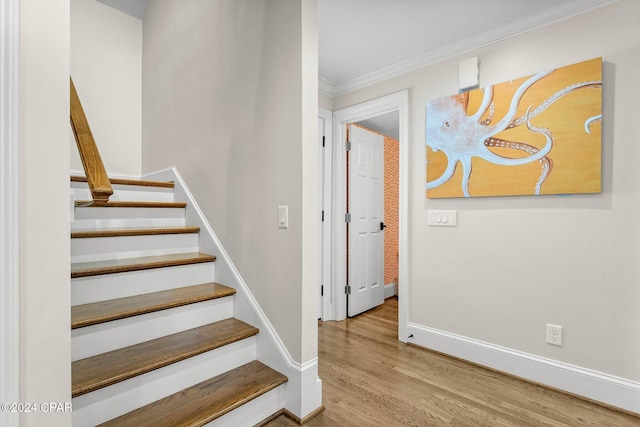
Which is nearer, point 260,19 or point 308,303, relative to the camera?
point 308,303

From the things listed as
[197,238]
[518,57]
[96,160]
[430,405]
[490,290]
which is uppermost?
[518,57]

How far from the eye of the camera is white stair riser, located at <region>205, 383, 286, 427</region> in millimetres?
1492

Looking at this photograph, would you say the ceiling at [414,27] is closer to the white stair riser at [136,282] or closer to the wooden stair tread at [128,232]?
the wooden stair tread at [128,232]

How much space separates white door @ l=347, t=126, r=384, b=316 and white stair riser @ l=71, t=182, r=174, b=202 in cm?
179

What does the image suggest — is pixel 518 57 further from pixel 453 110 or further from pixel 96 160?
pixel 96 160

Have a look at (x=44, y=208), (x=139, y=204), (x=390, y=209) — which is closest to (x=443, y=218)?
(x=390, y=209)

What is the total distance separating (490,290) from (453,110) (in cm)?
140

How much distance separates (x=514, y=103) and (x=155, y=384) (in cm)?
271

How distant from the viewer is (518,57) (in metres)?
2.17

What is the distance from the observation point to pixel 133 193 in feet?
8.20

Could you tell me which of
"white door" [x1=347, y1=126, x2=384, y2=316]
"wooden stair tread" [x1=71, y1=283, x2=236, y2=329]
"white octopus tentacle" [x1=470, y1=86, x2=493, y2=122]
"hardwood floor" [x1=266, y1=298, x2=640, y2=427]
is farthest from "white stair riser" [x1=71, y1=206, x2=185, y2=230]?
"white octopus tentacle" [x1=470, y1=86, x2=493, y2=122]

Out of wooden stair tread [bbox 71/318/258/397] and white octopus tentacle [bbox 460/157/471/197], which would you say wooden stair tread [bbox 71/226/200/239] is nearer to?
wooden stair tread [bbox 71/318/258/397]

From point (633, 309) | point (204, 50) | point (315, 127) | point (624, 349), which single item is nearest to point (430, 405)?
point (624, 349)

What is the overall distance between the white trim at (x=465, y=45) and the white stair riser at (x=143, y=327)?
2.31 meters
